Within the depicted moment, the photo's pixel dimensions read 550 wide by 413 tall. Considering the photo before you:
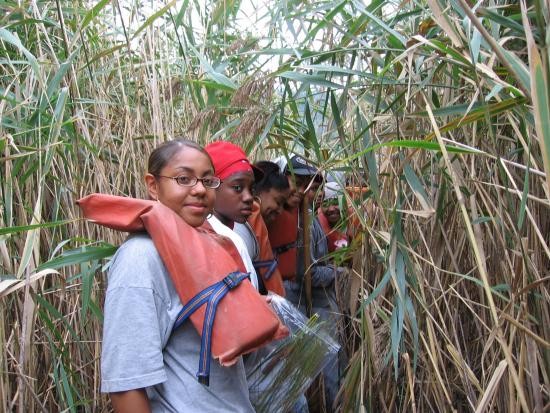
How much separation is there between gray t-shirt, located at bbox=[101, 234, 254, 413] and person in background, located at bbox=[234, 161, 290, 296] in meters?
0.97

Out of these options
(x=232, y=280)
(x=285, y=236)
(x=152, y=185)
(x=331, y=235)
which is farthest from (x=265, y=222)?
(x=232, y=280)

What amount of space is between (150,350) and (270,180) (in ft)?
4.65

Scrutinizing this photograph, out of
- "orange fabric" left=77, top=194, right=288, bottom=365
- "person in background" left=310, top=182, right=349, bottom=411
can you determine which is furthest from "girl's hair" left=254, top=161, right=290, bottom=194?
"orange fabric" left=77, top=194, right=288, bottom=365

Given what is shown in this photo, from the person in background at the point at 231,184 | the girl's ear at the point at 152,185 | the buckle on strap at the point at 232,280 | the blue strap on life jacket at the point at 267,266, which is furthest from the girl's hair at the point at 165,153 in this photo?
the blue strap on life jacket at the point at 267,266

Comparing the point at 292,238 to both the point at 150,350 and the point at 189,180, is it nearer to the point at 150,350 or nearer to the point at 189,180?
the point at 189,180

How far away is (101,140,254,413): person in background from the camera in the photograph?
48.3 inches

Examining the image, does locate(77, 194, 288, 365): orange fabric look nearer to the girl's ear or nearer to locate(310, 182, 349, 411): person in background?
the girl's ear

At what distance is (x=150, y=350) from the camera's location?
1.23m

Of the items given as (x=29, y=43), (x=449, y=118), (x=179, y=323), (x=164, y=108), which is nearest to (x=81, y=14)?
(x=29, y=43)

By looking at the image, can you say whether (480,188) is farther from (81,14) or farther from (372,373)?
(81,14)

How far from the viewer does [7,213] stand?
1.81 metres

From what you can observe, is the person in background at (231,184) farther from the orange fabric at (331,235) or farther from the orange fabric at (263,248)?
the orange fabric at (331,235)

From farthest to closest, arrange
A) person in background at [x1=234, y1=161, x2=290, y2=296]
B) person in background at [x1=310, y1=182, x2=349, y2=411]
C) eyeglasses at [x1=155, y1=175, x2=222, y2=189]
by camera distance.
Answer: person in background at [x1=310, y1=182, x2=349, y2=411], person in background at [x1=234, y1=161, x2=290, y2=296], eyeglasses at [x1=155, y1=175, x2=222, y2=189]

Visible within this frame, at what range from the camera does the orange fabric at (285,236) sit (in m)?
2.73
